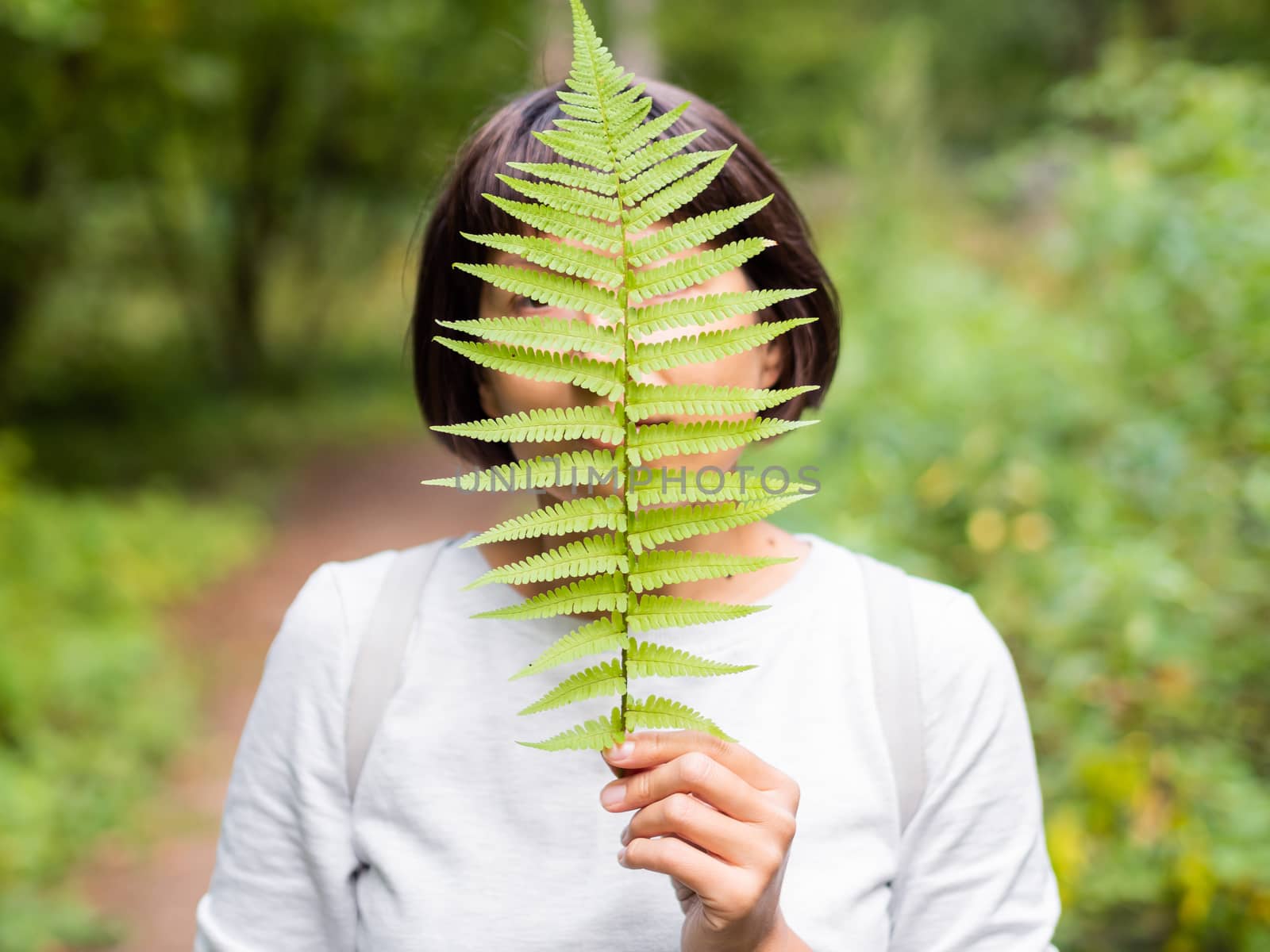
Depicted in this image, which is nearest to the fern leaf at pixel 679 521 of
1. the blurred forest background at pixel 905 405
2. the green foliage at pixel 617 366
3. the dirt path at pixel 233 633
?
the green foliage at pixel 617 366

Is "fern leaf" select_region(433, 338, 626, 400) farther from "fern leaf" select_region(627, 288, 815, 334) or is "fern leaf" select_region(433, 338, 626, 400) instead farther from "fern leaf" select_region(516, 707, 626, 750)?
"fern leaf" select_region(516, 707, 626, 750)

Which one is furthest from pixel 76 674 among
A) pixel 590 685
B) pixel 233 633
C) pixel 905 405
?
pixel 590 685

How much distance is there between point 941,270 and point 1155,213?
337 cm

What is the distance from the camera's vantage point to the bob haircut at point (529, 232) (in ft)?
5.05

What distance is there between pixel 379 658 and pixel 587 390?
1.80ft

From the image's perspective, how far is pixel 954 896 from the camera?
1.51 metres

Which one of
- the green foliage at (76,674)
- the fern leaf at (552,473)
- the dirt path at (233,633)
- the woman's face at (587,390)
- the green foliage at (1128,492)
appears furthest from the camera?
the dirt path at (233,633)

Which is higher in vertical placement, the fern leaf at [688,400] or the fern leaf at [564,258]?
the fern leaf at [564,258]

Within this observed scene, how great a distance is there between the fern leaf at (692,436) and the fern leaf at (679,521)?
6 cm

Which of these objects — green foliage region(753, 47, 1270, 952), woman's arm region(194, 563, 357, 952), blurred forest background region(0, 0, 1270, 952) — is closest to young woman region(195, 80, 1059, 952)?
woman's arm region(194, 563, 357, 952)

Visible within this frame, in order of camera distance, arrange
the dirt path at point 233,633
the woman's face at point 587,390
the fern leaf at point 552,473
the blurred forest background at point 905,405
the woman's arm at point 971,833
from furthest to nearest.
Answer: the dirt path at point 233,633 < the blurred forest background at point 905,405 < the woman's arm at point 971,833 < the woman's face at point 587,390 < the fern leaf at point 552,473

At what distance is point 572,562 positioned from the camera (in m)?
1.06

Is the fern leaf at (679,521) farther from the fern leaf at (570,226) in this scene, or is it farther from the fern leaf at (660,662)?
the fern leaf at (570,226)

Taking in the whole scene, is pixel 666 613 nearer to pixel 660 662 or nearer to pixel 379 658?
pixel 660 662
